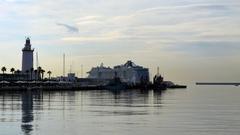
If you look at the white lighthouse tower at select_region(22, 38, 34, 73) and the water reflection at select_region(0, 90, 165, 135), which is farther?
the white lighthouse tower at select_region(22, 38, 34, 73)

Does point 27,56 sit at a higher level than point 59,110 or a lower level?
higher

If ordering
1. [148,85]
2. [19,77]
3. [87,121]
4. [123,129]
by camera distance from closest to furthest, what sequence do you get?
[123,129] → [87,121] → [19,77] → [148,85]

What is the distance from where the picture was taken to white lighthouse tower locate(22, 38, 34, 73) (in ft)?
509

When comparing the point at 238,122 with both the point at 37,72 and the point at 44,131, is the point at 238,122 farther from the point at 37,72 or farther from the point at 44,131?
the point at 37,72

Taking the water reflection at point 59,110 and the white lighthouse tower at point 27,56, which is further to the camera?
the white lighthouse tower at point 27,56

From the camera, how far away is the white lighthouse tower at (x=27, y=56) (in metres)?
155

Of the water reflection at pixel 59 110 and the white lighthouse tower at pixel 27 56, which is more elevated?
the white lighthouse tower at pixel 27 56

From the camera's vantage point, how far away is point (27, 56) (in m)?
158

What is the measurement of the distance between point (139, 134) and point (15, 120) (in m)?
12.1

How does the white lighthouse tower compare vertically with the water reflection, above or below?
above

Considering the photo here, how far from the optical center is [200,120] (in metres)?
41.9

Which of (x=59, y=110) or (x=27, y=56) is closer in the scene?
(x=59, y=110)

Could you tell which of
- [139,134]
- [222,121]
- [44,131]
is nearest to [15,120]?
[44,131]

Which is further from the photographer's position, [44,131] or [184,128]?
[184,128]
